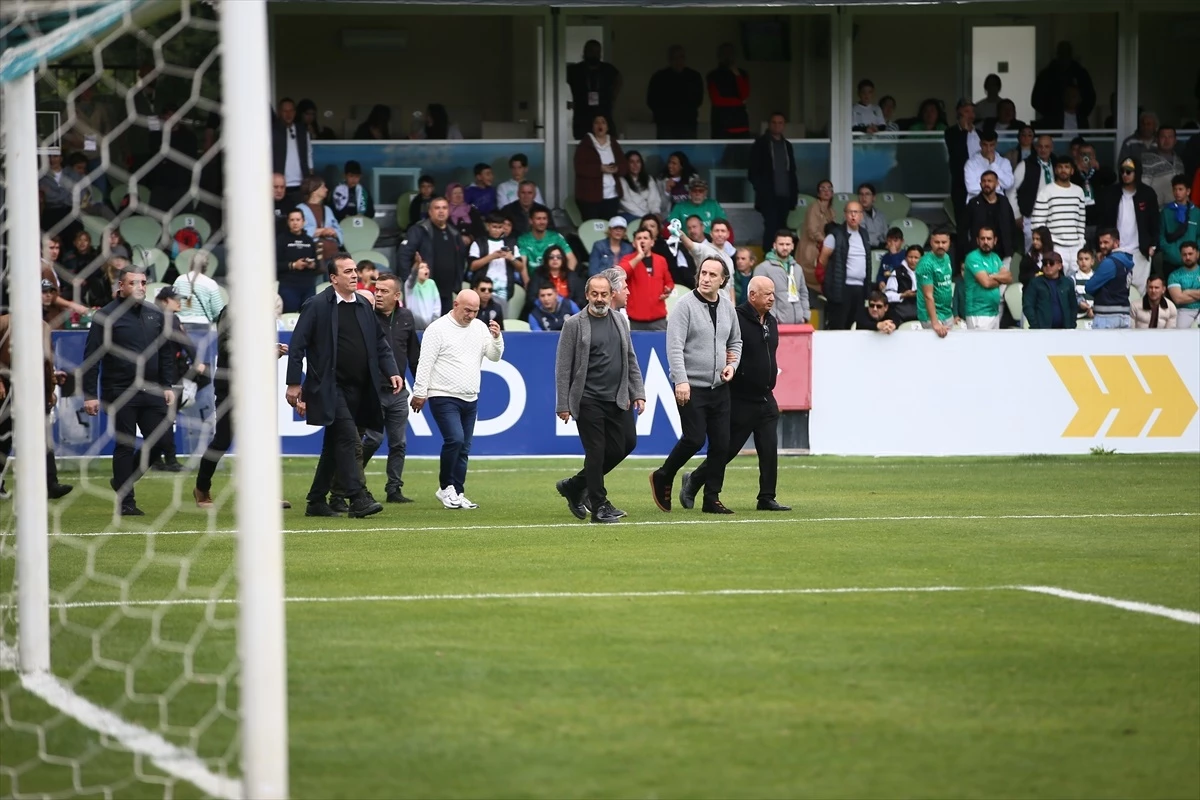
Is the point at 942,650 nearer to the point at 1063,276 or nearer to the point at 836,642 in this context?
the point at 836,642

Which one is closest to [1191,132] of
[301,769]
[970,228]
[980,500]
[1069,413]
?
[970,228]

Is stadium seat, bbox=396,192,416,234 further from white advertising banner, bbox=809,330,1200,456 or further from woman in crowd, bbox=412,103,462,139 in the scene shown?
white advertising banner, bbox=809,330,1200,456

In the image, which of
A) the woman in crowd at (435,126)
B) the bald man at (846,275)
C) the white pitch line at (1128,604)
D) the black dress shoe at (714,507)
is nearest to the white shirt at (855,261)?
the bald man at (846,275)

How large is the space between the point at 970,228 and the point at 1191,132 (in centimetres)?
553

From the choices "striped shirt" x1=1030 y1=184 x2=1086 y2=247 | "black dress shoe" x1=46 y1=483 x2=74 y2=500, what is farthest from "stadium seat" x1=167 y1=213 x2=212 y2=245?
"striped shirt" x1=1030 y1=184 x2=1086 y2=247

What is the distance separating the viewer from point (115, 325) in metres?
14.1

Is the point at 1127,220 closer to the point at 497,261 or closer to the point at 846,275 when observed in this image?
the point at 846,275

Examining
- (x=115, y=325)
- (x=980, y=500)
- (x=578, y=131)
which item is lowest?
(x=980, y=500)

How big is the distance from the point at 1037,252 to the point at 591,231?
19.6 feet

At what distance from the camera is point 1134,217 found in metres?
22.6

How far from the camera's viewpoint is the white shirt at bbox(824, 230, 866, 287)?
845 inches

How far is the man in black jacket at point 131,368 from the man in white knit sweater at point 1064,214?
12.7m

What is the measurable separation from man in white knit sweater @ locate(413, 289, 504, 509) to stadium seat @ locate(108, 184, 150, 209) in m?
9.29

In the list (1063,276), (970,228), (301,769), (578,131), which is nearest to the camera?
(301,769)
